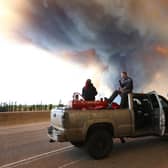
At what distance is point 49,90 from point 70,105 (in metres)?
11.2

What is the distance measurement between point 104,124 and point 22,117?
9538 millimetres

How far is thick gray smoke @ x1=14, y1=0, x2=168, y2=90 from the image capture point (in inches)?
650

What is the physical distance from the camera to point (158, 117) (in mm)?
7766

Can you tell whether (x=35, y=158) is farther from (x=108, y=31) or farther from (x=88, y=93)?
(x=108, y=31)

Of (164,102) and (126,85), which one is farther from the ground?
(126,85)

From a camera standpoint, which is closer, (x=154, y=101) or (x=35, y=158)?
(x=35, y=158)

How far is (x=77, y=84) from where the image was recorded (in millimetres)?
18797

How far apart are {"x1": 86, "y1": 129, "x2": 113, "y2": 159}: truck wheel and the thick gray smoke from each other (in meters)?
10.9

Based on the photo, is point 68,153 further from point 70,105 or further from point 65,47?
point 65,47

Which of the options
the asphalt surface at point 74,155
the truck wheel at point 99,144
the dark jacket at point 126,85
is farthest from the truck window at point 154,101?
the truck wheel at point 99,144

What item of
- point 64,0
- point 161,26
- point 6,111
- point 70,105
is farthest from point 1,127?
point 161,26

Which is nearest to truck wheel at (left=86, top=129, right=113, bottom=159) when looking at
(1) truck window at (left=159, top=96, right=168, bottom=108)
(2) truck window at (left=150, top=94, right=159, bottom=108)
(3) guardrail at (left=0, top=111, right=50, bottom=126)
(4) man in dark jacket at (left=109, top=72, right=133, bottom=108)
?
(4) man in dark jacket at (left=109, top=72, right=133, bottom=108)

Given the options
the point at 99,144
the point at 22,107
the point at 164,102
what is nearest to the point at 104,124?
the point at 99,144

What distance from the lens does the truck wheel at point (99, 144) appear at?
6.61 m
